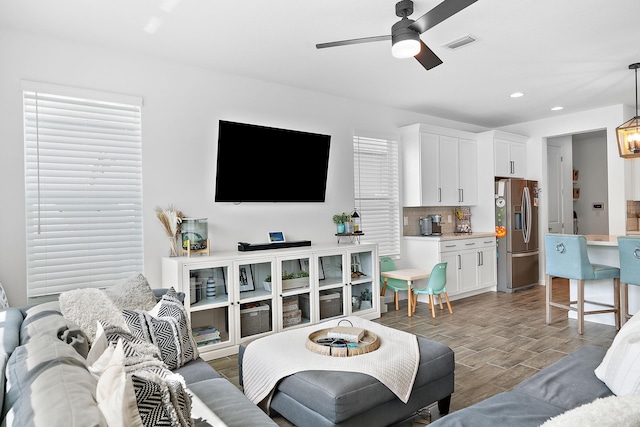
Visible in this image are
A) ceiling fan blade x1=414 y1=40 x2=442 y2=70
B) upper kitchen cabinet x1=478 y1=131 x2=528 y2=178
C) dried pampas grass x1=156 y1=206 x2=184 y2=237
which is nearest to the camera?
ceiling fan blade x1=414 y1=40 x2=442 y2=70

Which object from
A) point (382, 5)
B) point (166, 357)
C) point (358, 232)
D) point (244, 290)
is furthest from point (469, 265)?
point (166, 357)

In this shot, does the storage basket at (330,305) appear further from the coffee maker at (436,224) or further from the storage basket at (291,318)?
the coffee maker at (436,224)

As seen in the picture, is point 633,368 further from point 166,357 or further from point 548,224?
point 548,224

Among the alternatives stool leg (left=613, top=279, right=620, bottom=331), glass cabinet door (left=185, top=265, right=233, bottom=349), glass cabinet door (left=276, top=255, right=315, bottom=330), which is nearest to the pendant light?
stool leg (left=613, top=279, right=620, bottom=331)

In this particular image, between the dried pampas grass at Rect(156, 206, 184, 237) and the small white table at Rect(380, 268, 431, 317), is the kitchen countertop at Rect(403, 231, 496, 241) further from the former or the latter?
the dried pampas grass at Rect(156, 206, 184, 237)

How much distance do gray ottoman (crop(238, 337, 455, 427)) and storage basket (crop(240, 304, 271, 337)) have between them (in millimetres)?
1576

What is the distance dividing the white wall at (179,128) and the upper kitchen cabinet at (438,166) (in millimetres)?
874

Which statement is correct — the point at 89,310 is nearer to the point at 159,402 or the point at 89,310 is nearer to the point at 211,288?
the point at 159,402

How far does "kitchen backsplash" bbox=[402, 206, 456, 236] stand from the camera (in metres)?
5.92

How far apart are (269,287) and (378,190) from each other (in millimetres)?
2207

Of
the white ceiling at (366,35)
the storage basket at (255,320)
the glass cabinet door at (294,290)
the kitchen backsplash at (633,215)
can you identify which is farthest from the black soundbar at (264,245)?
the kitchen backsplash at (633,215)

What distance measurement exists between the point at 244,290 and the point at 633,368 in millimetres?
2994

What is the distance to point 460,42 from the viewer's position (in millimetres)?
3488

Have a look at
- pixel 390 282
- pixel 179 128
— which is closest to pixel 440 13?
pixel 179 128
